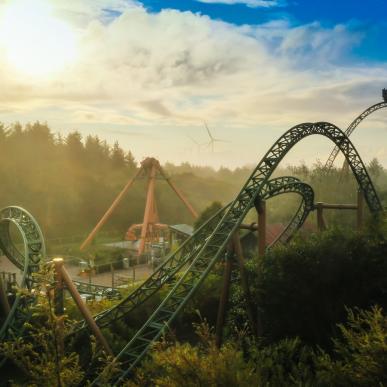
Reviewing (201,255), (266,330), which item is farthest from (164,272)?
(266,330)

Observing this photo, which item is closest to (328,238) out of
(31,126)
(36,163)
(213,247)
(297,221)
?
(213,247)

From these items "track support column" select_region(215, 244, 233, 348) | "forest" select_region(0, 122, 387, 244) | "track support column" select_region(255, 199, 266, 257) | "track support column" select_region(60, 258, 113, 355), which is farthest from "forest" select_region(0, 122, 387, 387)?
"forest" select_region(0, 122, 387, 244)

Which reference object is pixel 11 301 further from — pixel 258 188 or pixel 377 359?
pixel 377 359

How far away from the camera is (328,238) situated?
14367 mm

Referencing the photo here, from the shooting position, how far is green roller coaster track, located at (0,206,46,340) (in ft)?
44.8

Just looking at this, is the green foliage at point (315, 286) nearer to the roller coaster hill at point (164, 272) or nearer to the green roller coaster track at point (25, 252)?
the roller coaster hill at point (164, 272)

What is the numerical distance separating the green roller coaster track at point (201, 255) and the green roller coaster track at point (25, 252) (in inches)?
139

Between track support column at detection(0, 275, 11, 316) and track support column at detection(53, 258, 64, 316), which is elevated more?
track support column at detection(53, 258, 64, 316)

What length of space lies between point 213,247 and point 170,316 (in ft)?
8.97

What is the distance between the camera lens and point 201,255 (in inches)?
536

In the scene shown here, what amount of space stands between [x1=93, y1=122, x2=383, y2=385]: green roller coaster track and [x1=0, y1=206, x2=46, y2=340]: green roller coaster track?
353 cm

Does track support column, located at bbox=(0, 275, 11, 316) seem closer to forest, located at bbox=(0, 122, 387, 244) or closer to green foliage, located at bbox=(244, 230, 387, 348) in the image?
green foliage, located at bbox=(244, 230, 387, 348)

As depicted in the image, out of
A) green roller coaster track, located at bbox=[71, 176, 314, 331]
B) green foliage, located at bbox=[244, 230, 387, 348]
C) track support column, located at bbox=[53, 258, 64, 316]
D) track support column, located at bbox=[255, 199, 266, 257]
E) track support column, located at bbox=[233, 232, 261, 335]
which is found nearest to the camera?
track support column, located at bbox=[53, 258, 64, 316]

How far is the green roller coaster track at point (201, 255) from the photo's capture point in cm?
1216
